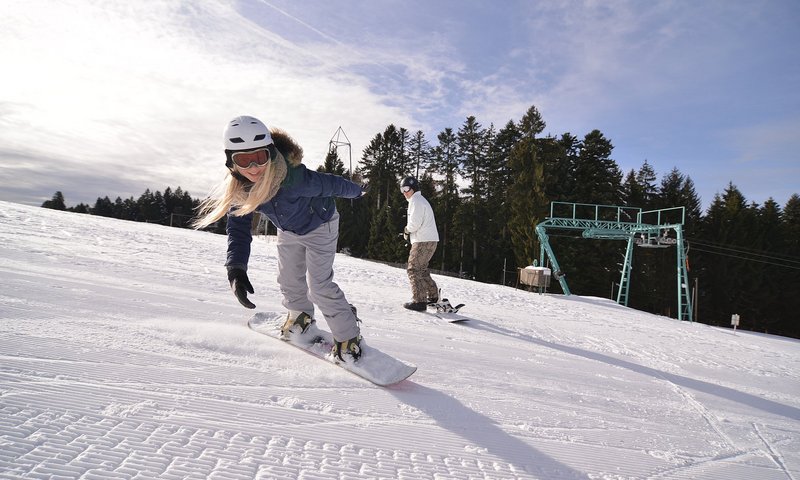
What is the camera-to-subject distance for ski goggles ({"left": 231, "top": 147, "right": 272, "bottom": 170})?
2.46 meters

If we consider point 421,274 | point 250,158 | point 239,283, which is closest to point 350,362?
point 239,283

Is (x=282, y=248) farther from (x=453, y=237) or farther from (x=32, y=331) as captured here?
(x=453, y=237)

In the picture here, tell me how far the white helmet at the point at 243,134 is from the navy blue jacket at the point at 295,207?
274mm

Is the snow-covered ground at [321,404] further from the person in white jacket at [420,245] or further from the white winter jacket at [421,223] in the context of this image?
the white winter jacket at [421,223]

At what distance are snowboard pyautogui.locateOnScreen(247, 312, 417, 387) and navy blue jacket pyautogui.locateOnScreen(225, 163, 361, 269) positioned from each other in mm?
723

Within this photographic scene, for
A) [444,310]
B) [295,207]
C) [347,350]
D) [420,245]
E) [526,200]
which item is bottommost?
[444,310]

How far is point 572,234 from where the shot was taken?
1268 inches

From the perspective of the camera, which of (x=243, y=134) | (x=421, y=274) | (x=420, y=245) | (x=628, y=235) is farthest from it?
(x=628, y=235)

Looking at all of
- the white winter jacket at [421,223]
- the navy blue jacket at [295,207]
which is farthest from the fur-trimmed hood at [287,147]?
the white winter jacket at [421,223]

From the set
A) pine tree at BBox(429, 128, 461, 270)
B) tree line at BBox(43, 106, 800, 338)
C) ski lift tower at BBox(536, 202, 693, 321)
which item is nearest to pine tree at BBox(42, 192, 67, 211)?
tree line at BBox(43, 106, 800, 338)

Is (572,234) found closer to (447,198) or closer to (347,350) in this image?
(447,198)

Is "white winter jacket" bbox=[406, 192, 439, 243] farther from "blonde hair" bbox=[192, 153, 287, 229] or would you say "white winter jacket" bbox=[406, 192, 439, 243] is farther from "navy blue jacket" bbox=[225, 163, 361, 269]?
"blonde hair" bbox=[192, 153, 287, 229]

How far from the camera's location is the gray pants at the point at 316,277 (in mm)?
2814

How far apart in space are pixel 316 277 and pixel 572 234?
32.8m
